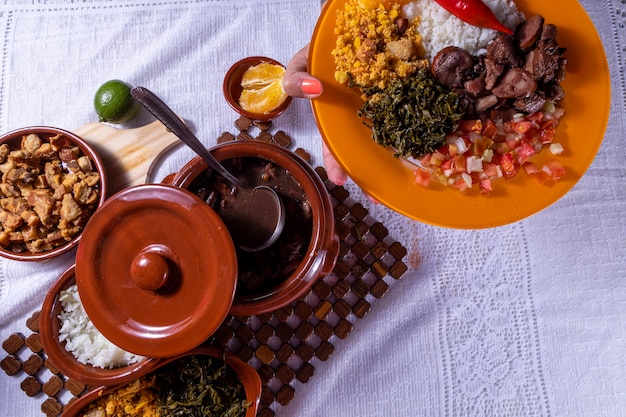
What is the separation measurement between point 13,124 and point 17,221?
0.40 m

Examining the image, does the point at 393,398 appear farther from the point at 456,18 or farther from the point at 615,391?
the point at 456,18

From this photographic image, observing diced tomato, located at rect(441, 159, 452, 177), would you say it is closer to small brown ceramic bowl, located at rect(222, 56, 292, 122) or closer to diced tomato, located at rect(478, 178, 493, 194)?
diced tomato, located at rect(478, 178, 493, 194)

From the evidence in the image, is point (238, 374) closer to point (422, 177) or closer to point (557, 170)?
point (422, 177)

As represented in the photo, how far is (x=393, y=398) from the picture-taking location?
5.15 feet

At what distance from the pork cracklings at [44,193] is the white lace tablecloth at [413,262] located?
0.41 feet

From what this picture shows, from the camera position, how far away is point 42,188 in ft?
5.01

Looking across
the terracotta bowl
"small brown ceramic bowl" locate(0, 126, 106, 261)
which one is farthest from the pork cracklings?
the terracotta bowl

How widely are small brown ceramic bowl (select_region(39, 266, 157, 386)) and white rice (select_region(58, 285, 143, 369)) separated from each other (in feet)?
0.04

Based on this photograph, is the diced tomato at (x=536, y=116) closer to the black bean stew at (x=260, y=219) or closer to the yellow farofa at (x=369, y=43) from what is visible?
the yellow farofa at (x=369, y=43)

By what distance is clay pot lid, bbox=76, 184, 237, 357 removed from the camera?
114cm

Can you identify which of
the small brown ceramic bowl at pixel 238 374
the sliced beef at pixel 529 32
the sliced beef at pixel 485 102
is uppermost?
the sliced beef at pixel 529 32

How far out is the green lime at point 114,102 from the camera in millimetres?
1544

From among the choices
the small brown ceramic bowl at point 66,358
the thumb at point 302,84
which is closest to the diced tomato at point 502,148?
the thumb at point 302,84

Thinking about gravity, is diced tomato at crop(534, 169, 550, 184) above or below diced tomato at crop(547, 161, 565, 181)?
below
